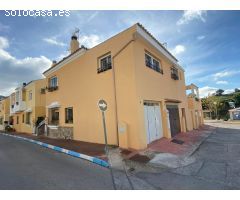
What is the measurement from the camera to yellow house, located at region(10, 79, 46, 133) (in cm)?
1867

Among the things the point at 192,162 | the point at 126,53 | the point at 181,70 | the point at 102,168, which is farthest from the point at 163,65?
the point at 102,168

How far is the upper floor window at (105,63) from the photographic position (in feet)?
33.2

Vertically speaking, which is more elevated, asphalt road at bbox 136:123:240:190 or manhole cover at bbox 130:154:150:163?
manhole cover at bbox 130:154:150:163

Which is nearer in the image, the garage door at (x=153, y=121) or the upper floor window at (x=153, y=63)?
the garage door at (x=153, y=121)

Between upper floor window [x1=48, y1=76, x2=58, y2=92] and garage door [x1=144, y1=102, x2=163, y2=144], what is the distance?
29.7 feet

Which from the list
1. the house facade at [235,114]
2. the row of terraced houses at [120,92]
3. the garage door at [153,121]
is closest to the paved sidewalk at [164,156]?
the row of terraced houses at [120,92]

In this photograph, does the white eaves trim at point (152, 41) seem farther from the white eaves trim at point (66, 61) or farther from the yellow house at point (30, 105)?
the yellow house at point (30, 105)

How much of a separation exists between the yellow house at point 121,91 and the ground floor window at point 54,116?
25.1 inches

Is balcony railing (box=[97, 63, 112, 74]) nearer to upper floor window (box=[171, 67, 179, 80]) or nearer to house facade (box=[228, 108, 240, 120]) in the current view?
upper floor window (box=[171, 67, 179, 80])

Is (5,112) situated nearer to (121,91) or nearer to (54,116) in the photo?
(54,116)

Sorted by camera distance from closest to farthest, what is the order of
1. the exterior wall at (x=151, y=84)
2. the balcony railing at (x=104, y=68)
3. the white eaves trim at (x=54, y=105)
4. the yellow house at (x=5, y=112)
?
the exterior wall at (x=151, y=84)
the balcony railing at (x=104, y=68)
the white eaves trim at (x=54, y=105)
the yellow house at (x=5, y=112)

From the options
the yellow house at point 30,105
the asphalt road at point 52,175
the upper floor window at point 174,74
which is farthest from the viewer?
the yellow house at point 30,105

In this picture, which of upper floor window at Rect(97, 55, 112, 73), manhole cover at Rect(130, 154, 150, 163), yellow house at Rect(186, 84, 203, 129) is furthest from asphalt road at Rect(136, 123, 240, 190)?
yellow house at Rect(186, 84, 203, 129)

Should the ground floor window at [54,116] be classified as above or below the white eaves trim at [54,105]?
below
